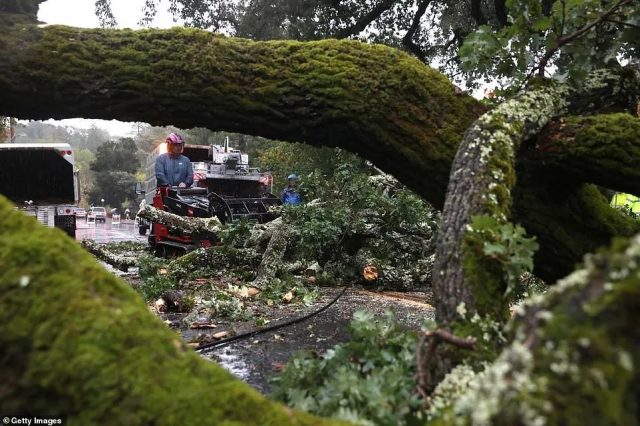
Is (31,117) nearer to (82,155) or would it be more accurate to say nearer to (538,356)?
(538,356)

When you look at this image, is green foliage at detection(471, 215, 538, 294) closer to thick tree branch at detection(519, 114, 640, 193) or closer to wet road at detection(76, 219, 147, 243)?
thick tree branch at detection(519, 114, 640, 193)

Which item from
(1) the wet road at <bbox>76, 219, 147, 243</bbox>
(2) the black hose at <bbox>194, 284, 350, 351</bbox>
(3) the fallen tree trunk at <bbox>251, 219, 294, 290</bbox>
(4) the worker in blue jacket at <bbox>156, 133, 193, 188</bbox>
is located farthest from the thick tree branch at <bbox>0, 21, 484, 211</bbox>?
(1) the wet road at <bbox>76, 219, 147, 243</bbox>

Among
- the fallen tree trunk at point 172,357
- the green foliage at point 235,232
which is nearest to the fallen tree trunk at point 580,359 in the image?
the fallen tree trunk at point 172,357

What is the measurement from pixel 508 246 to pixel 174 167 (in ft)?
30.7

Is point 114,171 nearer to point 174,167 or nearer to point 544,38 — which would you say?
point 174,167

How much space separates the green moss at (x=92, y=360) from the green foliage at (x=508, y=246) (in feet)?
3.38

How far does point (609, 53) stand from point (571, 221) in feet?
4.66

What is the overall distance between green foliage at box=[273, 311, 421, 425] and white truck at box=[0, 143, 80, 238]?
11.4m

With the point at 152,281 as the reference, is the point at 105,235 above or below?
below

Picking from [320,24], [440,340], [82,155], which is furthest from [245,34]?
[82,155]

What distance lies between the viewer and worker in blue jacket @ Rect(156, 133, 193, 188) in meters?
10.3

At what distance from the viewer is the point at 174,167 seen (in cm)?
1059

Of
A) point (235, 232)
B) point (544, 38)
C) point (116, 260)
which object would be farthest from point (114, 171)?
Result: point (544, 38)

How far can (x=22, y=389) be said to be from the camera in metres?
1.32
